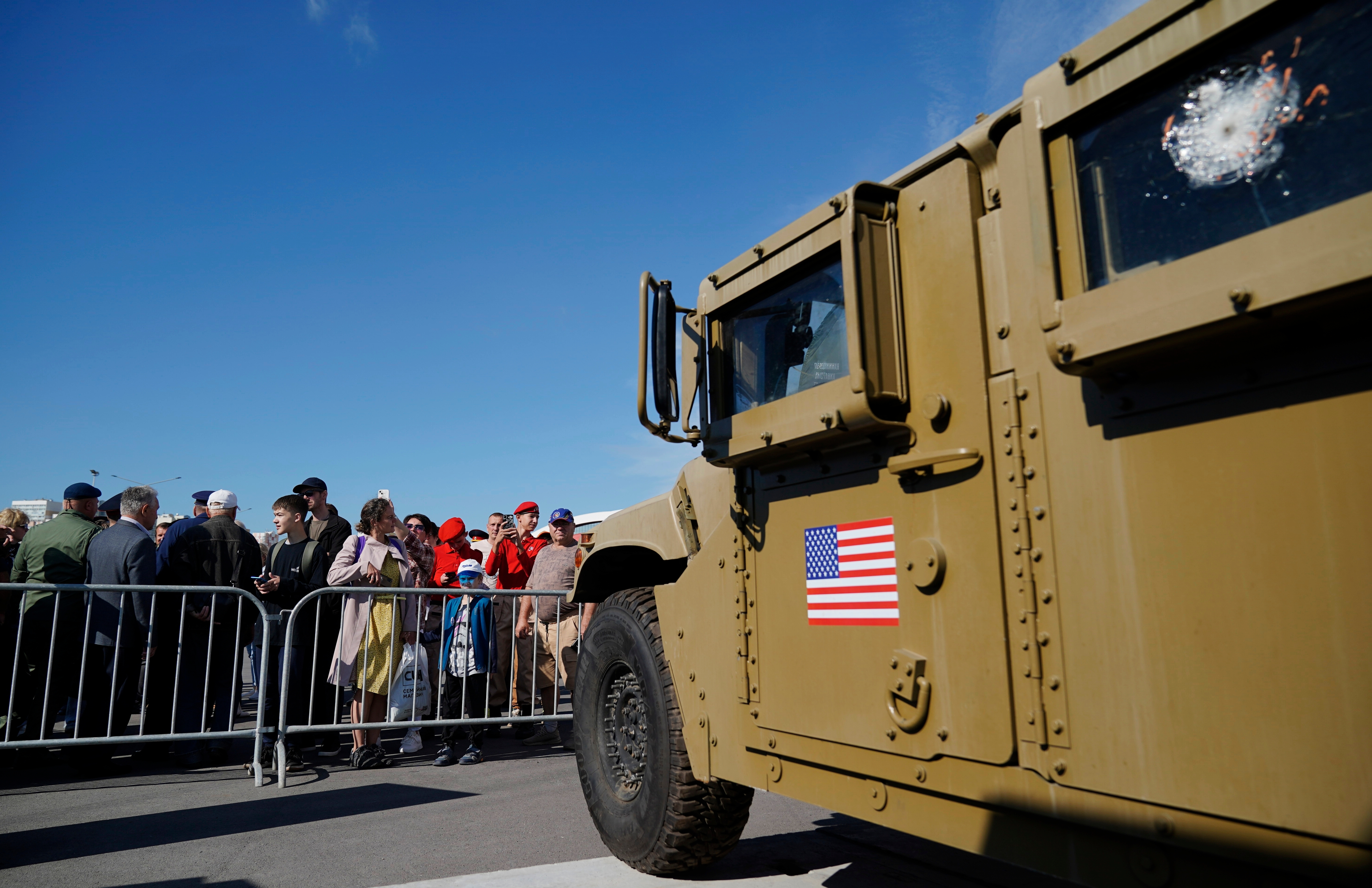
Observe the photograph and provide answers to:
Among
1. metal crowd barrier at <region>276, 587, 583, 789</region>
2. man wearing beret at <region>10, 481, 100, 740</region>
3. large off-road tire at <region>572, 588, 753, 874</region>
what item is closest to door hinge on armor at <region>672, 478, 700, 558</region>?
large off-road tire at <region>572, 588, 753, 874</region>

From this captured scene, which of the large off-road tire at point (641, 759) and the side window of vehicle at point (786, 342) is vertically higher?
the side window of vehicle at point (786, 342)

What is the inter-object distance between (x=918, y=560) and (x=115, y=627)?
6.74 m

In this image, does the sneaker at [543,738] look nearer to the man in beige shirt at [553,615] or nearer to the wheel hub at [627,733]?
the man in beige shirt at [553,615]

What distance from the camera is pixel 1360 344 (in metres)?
1.51

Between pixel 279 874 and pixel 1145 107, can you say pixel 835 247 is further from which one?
pixel 279 874

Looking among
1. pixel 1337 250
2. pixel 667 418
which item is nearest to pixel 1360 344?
pixel 1337 250

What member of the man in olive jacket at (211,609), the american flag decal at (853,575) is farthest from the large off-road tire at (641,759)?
the man in olive jacket at (211,609)

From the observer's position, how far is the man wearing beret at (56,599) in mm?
6488

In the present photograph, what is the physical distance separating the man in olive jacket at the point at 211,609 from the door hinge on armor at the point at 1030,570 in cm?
621

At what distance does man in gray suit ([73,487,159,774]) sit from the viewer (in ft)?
21.0

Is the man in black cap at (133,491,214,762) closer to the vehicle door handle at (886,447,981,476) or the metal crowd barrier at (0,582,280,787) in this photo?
the metal crowd barrier at (0,582,280,787)

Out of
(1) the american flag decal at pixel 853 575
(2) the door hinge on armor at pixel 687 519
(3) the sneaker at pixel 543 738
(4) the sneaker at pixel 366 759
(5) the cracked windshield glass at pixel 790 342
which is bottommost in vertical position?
(3) the sneaker at pixel 543 738

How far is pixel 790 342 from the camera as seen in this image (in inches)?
120

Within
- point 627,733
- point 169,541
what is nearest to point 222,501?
point 169,541
